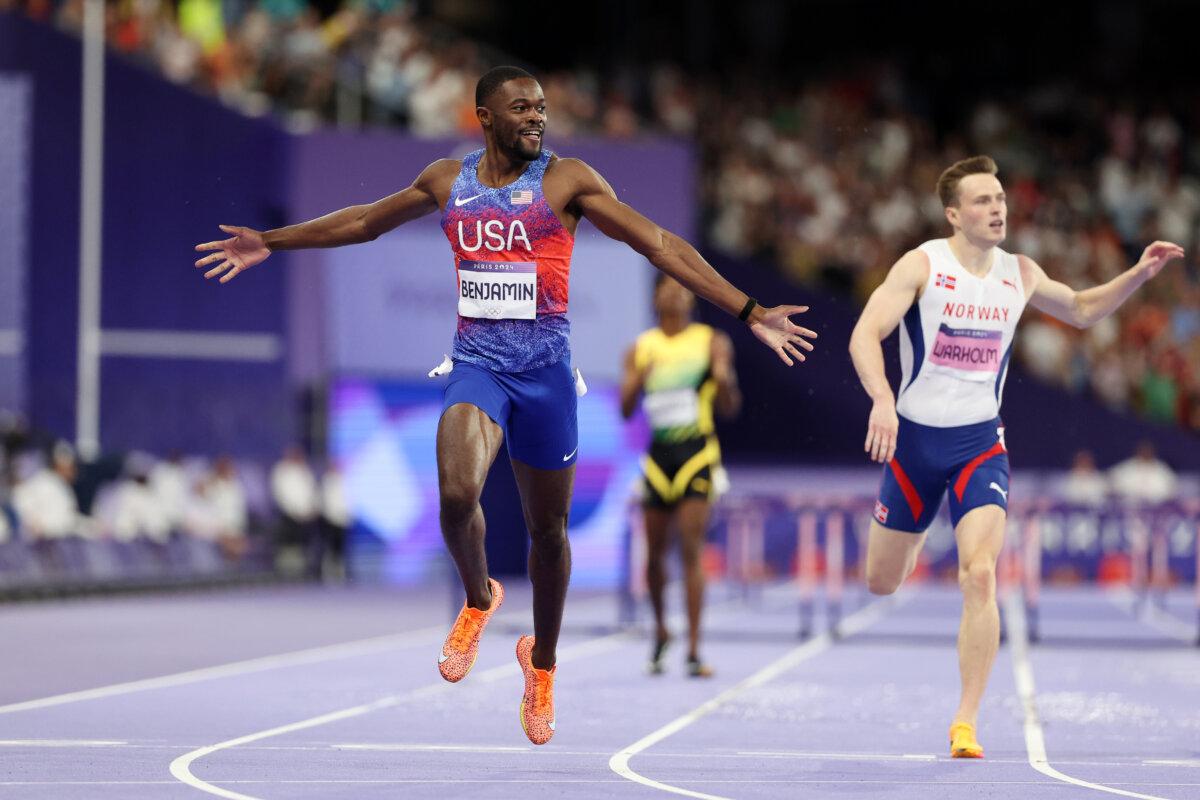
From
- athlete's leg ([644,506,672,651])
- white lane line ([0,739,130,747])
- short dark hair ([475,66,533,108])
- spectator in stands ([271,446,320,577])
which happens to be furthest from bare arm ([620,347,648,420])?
spectator in stands ([271,446,320,577])

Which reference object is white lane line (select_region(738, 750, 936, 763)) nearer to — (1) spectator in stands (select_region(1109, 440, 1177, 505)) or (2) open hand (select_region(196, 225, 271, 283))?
(2) open hand (select_region(196, 225, 271, 283))

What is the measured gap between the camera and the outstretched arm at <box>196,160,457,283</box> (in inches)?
282

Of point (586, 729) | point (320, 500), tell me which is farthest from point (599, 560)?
point (586, 729)

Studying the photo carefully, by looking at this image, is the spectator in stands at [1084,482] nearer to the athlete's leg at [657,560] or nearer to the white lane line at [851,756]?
the athlete's leg at [657,560]

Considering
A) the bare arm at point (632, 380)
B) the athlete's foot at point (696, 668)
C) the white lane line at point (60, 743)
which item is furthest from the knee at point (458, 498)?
the bare arm at point (632, 380)

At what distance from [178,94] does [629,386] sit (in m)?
12.2

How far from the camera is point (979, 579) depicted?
7703mm

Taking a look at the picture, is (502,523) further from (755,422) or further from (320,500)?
(755,422)

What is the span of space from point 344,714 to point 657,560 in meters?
3.25

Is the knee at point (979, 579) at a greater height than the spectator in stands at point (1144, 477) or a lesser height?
lesser

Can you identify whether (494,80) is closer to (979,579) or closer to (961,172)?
(961,172)

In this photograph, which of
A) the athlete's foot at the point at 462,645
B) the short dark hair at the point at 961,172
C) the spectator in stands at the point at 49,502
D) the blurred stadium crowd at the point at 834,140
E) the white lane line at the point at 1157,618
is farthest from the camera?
the blurred stadium crowd at the point at 834,140

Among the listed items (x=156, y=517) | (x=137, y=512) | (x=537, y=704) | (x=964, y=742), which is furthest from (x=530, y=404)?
(x=156, y=517)

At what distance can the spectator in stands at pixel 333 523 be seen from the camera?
2359cm
